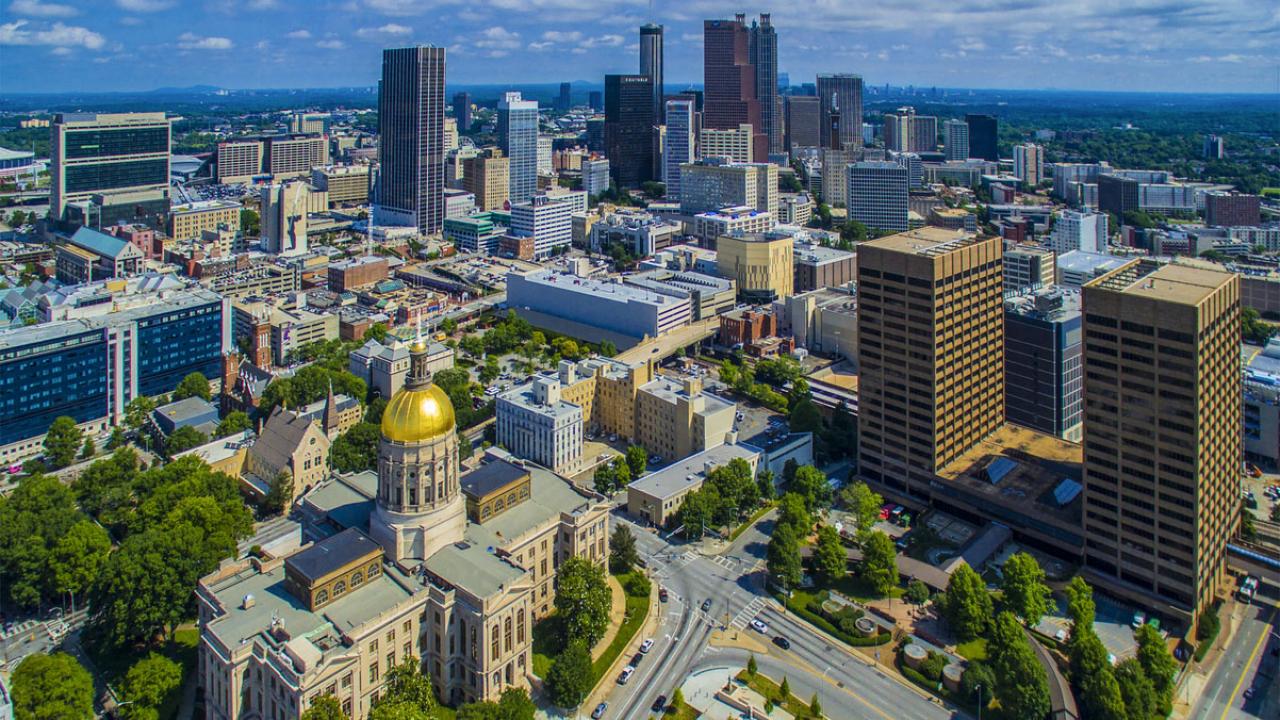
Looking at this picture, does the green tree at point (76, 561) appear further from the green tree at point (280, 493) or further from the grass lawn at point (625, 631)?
the grass lawn at point (625, 631)

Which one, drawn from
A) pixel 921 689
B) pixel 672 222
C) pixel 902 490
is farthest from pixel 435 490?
pixel 672 222

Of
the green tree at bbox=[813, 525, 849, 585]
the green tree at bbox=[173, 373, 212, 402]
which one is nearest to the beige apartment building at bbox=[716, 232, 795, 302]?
the green tree at bbox=[173, 373, 212, 402]

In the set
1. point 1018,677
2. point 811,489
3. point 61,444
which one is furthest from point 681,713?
point 61,444

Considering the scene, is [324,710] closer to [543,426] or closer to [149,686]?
[149,686]

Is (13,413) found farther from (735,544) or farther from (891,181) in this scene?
(891,181)

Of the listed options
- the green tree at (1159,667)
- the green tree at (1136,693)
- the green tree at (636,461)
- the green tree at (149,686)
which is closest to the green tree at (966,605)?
the green tree at (1136,693)
